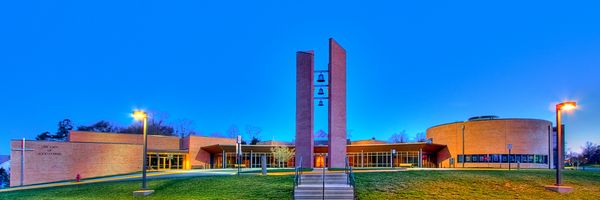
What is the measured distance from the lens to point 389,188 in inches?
734

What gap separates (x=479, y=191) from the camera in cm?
1814

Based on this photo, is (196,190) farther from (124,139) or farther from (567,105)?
(124,139)

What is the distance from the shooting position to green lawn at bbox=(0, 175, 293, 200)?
1781cm

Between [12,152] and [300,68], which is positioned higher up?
[300,68]

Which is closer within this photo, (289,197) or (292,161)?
(289,197)

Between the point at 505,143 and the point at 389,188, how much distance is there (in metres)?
33.1

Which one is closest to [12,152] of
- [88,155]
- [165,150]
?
[88,155]

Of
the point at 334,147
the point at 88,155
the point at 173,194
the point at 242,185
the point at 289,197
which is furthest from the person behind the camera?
Result: the point at 88,155

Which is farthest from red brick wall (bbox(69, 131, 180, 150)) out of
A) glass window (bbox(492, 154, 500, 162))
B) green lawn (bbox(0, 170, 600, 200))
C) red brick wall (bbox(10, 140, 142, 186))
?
glass window (bbox(492, 154, 500, 162))

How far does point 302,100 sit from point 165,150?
76.5 feet

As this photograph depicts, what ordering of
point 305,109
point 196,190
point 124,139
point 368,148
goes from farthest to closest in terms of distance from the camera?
point 368,148 < point 124,139 < point 305,109 < point 196,190

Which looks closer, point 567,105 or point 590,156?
point 567,105

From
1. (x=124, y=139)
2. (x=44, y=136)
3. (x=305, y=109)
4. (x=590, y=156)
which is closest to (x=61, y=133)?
(x=44, y=136)

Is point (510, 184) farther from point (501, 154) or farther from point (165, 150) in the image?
point (165, 150)
